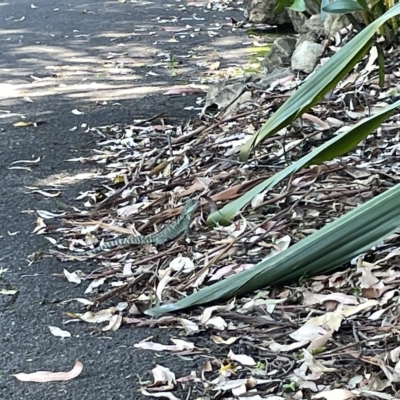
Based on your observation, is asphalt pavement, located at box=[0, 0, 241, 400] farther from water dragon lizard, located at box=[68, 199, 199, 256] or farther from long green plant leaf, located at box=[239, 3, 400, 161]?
long green plant leaf, located at box=[239, 3, 400, 161]

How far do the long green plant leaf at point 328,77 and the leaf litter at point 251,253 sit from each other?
381 mm

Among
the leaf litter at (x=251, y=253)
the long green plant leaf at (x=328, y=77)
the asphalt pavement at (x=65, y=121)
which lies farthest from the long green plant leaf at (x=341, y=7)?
the asphalt pavement at (x=65, y=121)

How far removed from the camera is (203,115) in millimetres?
4273

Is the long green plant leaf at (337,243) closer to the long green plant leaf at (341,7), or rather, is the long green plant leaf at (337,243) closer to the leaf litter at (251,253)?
the leaf litter at (251,253)

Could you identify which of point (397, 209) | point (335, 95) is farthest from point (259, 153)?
point (397, 209)

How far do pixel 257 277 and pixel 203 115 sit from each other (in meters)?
2.59

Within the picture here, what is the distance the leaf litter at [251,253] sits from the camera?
2023 millimetres

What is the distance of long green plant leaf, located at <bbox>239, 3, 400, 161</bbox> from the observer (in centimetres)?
167

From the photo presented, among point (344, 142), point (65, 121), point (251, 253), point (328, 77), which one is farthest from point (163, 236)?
point (65, 121)

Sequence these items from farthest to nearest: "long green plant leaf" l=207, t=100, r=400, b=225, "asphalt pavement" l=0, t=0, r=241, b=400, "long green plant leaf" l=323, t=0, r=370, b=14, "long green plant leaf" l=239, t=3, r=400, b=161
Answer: "long green plant leaf" l=323, t=0, r=370, b=14
"asphalt pavement" l=0, t=0, r=241, b=400
"long green plant leaf" l=239, t=3, r=400, b=161
"long green plant leaf" l=207, t=100, r=400, b=225

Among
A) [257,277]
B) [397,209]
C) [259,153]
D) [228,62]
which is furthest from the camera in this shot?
[228,62]

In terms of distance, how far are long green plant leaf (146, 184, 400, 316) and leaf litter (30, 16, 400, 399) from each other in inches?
14.4

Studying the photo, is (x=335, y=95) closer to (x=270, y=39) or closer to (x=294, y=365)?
(x=294, y=365)

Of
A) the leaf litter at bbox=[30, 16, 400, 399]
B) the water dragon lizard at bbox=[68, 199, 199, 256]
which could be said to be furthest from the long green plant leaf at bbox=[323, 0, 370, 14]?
the water dragon lizard at bbox=[68, 199, 199, 256]
